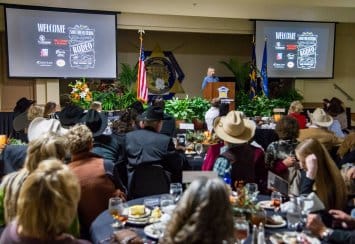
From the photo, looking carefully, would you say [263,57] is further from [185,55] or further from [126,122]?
[126,122]

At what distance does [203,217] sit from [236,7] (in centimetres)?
960

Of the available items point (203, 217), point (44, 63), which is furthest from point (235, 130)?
point (44, 63)

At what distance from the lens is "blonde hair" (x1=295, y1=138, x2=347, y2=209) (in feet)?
8.40

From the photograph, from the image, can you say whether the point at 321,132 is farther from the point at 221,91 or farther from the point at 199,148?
the point at 221,91

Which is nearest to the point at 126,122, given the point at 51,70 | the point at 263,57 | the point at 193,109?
the point at 193,109

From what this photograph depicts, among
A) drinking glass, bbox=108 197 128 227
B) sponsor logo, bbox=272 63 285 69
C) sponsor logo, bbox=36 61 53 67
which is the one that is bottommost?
drinking glass, bbox=108 197 128 227

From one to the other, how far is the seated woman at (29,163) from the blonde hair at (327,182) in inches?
62.9

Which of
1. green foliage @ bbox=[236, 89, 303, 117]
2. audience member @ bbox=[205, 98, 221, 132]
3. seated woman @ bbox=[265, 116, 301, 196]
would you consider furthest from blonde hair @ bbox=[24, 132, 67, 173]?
green foliage @ bbox=[236, 89, 303, 117]

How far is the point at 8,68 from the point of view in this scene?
8797 mm

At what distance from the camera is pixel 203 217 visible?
144 centimetres

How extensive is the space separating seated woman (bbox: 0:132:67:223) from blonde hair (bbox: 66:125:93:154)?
0.28 metres

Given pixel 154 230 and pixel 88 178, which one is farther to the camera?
pixel 88 178

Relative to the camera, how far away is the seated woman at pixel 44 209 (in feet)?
5.56

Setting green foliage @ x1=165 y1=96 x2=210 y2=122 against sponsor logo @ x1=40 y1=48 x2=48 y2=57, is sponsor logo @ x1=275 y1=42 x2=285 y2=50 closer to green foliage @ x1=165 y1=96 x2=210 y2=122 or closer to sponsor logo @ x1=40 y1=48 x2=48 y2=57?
green foliage @ x1=165 y1=96 x2=210 y2=122
